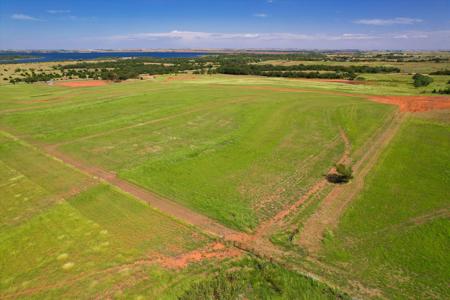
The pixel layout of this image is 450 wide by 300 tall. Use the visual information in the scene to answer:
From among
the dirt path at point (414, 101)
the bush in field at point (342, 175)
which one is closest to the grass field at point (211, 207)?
the bush in field at point (342, 175)

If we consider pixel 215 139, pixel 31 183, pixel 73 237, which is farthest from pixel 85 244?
pixel 215 139

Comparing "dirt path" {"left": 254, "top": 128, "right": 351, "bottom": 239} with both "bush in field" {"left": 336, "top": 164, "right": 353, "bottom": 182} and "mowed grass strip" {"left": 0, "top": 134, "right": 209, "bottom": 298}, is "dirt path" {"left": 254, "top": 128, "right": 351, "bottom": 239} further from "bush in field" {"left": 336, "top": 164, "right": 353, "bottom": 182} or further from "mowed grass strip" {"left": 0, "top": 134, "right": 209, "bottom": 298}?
"mowed grass strip" {"left": 0, "top": 134, "right": 209, "bottom": 298}

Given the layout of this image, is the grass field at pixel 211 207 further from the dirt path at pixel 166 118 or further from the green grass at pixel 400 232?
the dirt path at pixel 166 118

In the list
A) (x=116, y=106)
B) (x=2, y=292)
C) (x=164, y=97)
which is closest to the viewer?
(x=2, y=292)

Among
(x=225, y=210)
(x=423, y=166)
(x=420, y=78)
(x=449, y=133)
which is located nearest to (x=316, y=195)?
(x=225, y=210)

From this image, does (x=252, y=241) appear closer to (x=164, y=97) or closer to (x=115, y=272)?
(x=115, y=272)

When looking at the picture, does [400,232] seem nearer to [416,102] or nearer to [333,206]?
[333,206]
